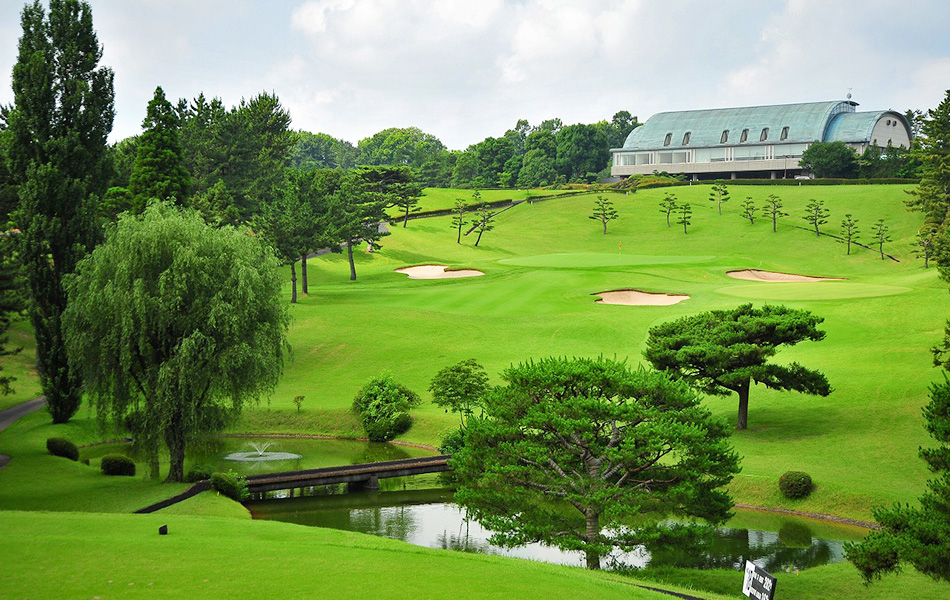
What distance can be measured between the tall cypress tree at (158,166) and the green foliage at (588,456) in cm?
4252

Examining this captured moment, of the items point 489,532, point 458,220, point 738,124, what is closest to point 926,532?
point 489,532

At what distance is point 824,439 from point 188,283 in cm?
2832

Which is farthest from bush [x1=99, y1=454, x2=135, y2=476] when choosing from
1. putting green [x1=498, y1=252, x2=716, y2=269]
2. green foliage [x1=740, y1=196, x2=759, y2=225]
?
green foliage [x1=740, y1=196, x2=759, y2=225]

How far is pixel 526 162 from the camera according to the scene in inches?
6703

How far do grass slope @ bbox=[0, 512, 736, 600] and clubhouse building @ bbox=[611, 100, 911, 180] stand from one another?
130 meters

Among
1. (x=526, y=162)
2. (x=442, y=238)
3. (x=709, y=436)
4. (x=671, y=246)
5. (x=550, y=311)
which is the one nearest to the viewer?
(x=709, y=436)

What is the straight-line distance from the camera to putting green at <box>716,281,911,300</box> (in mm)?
58344

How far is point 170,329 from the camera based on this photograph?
33375 mm

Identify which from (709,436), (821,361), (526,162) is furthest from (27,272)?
(526,162)

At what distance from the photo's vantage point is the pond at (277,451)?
132 feet

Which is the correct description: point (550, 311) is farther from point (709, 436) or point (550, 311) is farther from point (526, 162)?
point (526, 162)

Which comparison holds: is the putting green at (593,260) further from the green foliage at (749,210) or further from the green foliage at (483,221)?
the green foliage at (749,210)

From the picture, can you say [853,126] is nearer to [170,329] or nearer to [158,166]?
[158,166]

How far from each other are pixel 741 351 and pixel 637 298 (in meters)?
26.3
